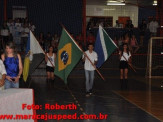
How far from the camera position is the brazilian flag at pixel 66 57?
1351 cm

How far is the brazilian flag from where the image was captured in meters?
13.5

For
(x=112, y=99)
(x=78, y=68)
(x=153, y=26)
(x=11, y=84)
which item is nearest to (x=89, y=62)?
(x=112, y=99)

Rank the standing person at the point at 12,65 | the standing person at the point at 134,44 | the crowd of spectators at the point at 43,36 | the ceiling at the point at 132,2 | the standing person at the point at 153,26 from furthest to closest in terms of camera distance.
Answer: the ceiling at the point at 132,2 < the standing person at the point at 153,26 < the standing person at the point at 134,44 < the crowd of spectators at the point at 43,36 < the standing person at the point at 12,65

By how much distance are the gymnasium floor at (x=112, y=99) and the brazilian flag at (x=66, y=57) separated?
92cm

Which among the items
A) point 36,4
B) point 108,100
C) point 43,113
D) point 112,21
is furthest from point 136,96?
point 112,21

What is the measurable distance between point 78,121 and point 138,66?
1394cm

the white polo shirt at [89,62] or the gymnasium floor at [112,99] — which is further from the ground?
the white polo shirt at [89,62]

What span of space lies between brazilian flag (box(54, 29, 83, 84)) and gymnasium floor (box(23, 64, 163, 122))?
92cm

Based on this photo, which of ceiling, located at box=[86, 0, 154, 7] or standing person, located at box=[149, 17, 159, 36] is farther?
ceiling, located at box=[86, 0, 154, 7]

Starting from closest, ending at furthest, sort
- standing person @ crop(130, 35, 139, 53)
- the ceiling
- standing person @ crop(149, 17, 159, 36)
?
standing person @ crop(130, 35, 139, 53) → standing person @ crop(149, 17, 159, 36) → the ceiling

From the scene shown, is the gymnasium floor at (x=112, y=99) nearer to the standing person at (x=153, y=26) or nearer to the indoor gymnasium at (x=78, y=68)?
the indoor gymnasium at (x=78, y=68)

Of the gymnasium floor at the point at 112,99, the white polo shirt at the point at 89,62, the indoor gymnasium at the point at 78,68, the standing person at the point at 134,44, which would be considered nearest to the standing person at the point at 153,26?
the indoor gymnasium at the point at 78,68

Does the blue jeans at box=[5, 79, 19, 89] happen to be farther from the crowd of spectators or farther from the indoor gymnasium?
the crowd of spectators

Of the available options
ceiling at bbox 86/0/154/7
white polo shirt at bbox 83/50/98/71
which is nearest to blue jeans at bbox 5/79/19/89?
white polo shirt at bbox 83/50/98/71
